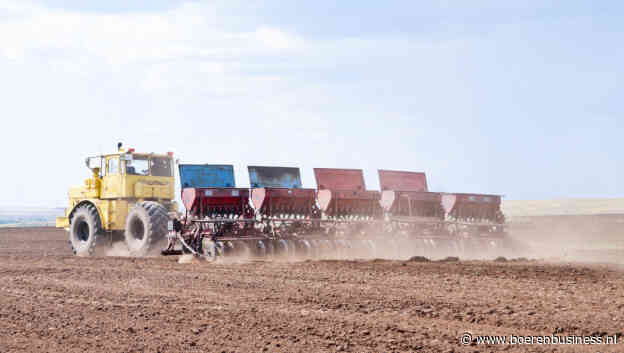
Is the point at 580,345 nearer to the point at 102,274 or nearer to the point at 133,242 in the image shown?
the point at 102,274

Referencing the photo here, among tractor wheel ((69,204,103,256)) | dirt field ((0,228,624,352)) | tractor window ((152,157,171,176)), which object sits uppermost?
tractor window ((152,157,171,176))

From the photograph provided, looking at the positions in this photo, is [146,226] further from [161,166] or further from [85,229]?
[85,229]

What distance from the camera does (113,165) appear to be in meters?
19.6

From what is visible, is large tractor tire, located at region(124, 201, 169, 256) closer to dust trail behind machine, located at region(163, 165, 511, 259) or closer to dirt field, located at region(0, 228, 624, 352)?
dust trail behind machine, located at region(163, 165, 511, 259)

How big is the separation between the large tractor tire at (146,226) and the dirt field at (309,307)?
266 cm

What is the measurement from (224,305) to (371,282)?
118 inches

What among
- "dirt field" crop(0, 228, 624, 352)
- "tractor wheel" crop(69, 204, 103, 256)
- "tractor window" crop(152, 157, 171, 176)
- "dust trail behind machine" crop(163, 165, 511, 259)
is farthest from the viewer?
"tractor window" crop(152, 157, 171, 176)

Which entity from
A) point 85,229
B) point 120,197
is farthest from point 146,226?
point 85,229

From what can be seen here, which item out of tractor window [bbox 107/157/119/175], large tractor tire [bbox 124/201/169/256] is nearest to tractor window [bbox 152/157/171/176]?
tractor window [bbox 107/157/119/175]

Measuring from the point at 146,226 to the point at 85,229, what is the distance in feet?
11.5

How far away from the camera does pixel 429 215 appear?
67.8 ft

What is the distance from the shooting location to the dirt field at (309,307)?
8055mm

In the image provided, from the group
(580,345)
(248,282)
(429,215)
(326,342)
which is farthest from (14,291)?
(429,215)

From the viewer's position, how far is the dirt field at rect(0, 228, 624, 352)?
8.05m
